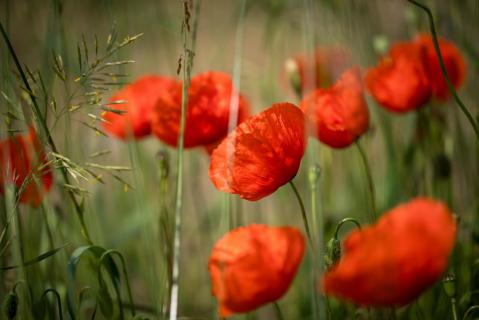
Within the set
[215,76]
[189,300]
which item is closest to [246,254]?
[215,76]

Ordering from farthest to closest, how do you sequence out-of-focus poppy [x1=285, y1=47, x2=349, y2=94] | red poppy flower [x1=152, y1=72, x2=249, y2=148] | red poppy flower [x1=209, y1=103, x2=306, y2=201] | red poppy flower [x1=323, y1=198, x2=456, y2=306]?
out-of-focus poppy [x1=285, y1=47, x2=349, y2=94] → red poppy flower [x1=152, y1=72, x2=249, y2=148] → red poppy flower [x1=209, y1=103, x2=306, y2=201] → red poppy flower [x1=323, y1=198, x2=456, y2=306]

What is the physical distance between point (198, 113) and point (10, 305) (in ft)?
1.20

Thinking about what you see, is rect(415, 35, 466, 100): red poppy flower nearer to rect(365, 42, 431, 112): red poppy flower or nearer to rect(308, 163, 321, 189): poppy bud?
rect(365, 42, 431, 112): red poppy flower

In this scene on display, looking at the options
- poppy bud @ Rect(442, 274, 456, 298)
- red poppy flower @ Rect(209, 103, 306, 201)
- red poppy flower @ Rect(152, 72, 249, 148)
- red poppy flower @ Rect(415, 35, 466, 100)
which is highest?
red poppy flower @ Rect(415, 35, 466, 100)

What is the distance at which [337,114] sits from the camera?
0.88m

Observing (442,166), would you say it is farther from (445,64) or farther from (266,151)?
(266,151)

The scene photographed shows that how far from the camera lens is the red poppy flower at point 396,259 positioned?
1.82 ft

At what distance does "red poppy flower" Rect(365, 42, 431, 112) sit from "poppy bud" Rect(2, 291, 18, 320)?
0.60 meters

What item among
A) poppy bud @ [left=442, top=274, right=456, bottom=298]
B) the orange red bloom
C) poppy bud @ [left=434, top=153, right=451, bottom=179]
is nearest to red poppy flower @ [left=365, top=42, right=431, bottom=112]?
the orange red bloom

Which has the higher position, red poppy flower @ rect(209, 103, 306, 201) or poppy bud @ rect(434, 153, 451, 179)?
red poppy flower @ rect(209, 103, 306, 201)

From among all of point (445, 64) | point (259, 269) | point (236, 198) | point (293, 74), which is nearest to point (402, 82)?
point (445, 64)

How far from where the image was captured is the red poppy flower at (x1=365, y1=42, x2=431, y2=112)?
3.41 feet

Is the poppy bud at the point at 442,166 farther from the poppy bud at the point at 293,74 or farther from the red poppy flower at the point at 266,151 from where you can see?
Answer: the red poppy flower at the point at 266,151

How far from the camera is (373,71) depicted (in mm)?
1066
